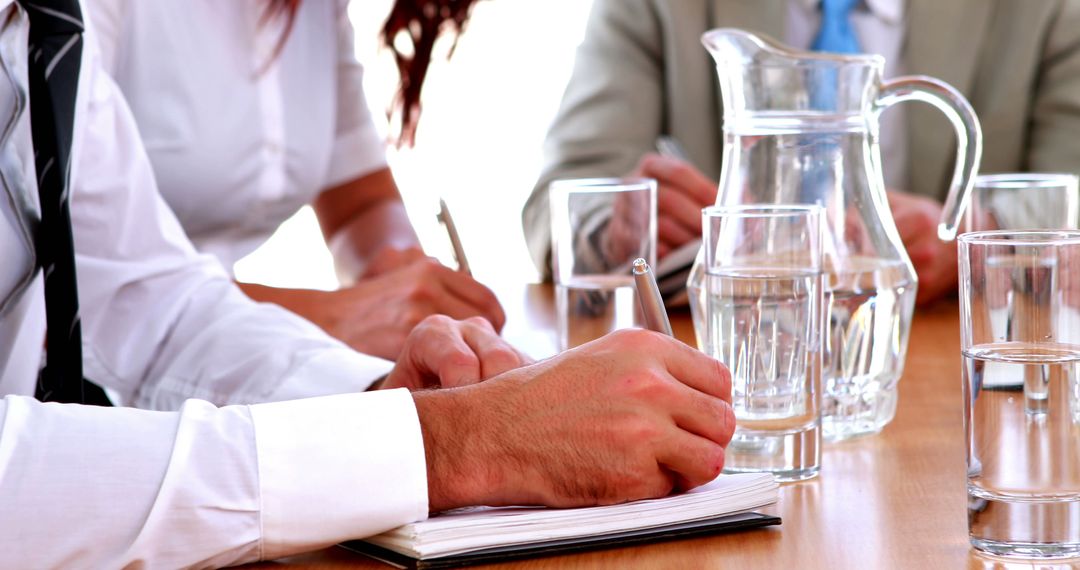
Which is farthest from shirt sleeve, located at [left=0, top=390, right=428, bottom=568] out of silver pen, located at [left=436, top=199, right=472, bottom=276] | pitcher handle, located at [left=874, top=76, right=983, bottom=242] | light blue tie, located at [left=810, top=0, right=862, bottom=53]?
light blue tie, located at [left=810, top=0, right=862, bottom=53]

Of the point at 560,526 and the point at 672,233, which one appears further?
the point at 672,233

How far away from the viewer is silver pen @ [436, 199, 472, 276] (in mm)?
1225

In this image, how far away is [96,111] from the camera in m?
1.08

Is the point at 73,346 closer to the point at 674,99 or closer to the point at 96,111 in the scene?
the point at 96,111

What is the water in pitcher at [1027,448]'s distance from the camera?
23.2 inches

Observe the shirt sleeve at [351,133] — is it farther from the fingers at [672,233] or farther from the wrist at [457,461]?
the wrist at [457,461]

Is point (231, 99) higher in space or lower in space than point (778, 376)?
higher

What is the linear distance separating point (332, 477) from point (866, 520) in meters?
0.28

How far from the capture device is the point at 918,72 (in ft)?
6.72

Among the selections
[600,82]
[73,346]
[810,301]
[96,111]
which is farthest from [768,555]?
[600,82]

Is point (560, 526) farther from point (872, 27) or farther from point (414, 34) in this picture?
→ point (872, 27)

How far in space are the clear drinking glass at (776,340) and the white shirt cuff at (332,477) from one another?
22 centimetres

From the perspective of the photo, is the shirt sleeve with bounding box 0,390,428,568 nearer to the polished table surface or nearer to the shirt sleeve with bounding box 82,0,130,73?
the polished table surface

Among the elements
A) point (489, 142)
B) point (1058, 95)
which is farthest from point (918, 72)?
point (489, 142)
